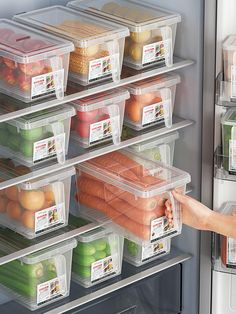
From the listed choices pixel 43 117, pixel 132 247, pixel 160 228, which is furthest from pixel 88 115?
pixel 132 247

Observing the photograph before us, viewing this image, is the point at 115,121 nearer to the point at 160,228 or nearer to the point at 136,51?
the point at 136,51

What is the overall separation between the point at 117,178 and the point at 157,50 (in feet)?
1.20

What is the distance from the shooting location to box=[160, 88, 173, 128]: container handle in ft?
10.1

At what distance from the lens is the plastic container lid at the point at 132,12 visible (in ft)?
9.74

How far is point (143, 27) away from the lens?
2949 millimetres

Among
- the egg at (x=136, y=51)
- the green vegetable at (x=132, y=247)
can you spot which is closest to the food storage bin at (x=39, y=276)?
the green vegetable at (x=132, y=247)

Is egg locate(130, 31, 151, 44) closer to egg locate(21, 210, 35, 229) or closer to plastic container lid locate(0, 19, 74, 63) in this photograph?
plastic container lid locate(0, 19, 74, 63)

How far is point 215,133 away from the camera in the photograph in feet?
10.2

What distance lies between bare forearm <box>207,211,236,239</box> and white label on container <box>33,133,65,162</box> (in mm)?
465

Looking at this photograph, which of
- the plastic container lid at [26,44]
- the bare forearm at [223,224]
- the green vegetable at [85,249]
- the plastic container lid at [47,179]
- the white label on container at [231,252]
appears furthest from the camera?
the white label on container at [231,252]

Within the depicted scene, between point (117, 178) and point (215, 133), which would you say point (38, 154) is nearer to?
point (117, 178)

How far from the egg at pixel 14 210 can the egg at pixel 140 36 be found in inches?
21.5

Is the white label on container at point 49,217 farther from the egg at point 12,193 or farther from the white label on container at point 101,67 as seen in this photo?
the white label on container at point 101,67

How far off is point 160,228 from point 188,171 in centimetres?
27
